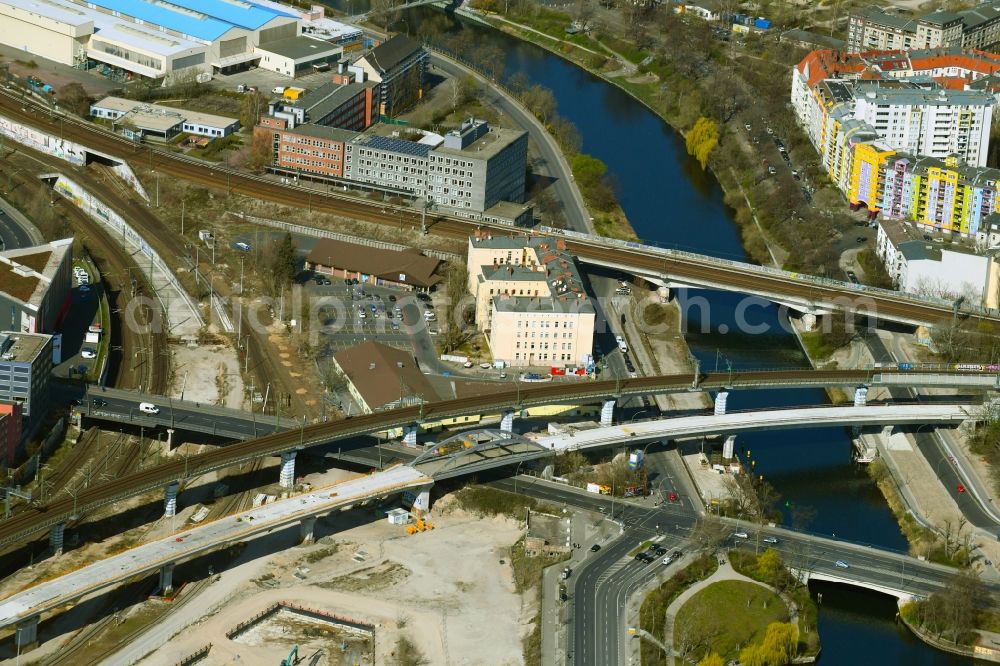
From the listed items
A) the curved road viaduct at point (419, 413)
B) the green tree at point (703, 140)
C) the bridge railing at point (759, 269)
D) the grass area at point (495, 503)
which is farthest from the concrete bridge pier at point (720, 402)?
the green tree at point (703, 140)

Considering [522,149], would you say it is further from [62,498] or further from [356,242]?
[62,498]

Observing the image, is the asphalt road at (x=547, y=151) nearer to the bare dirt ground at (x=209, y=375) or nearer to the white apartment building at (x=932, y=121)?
the white apartment building at (x=932, y=121)

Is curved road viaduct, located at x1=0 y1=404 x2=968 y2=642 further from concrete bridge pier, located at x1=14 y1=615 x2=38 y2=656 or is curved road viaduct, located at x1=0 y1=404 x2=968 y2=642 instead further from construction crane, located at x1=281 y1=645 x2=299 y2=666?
construction crane, located at x1=281 y1=645 x2=299 y2=666

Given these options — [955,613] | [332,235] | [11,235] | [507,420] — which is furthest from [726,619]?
[11,235]

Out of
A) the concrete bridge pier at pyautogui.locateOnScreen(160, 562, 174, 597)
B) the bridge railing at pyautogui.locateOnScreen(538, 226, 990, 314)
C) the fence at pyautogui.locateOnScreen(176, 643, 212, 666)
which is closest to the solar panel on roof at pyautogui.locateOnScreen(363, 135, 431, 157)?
the bridge railing at pyautogui.locateOnScreen(538, 226, 990, 314)

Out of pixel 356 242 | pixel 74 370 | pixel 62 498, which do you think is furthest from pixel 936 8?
pixel 62 498

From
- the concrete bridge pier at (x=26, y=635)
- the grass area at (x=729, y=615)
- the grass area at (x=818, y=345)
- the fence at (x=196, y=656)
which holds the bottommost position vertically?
the fence at (x=196, y=656)
